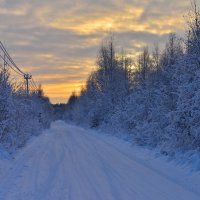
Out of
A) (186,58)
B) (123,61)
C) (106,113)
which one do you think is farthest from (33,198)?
(123,61)

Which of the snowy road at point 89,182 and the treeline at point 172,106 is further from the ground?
the treeline at point 172,106

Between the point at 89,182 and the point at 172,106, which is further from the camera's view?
the point at 172,106

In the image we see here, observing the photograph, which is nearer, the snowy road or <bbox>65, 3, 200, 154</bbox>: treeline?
the snowy road

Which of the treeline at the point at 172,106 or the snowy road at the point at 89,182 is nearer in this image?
the snowy road at the point at 89,182

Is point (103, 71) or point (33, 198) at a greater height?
point (103, 71)

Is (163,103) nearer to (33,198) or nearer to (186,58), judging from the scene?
(186,58)

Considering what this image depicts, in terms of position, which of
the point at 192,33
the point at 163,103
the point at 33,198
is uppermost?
the point at 192,33

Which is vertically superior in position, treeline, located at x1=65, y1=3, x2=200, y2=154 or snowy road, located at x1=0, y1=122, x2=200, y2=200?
treeline, located at x1=65, y1=3, x2=200, y2=154

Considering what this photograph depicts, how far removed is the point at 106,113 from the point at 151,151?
35092 millimetres

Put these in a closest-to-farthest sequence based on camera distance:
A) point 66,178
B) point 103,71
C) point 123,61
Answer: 1. point 66,178
2. point 103,71
3. point 123,61

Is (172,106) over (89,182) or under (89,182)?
over

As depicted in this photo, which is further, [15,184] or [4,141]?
[4,141]

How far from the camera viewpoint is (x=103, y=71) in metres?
68.2

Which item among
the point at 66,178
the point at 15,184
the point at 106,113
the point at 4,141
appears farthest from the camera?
the point at 106,113
